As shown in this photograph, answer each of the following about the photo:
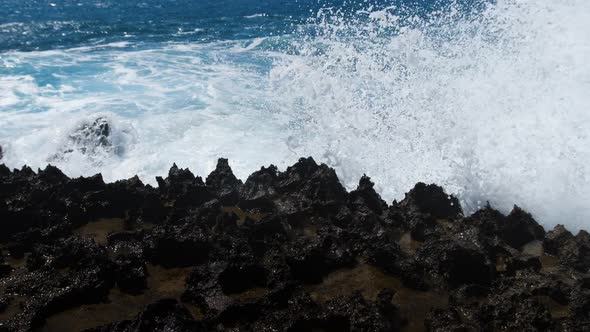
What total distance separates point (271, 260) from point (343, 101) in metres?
9.41

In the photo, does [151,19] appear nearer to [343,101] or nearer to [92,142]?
[343,101]

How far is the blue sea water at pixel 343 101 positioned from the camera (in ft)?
33.1

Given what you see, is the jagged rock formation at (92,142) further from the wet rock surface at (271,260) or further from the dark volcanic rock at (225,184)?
the dark volcanic rock at (225,184)

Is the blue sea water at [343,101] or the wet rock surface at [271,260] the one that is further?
the blue sea water at [343,101]

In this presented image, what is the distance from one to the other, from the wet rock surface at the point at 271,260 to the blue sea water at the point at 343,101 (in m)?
2.42

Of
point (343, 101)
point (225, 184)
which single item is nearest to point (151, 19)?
point (343, 101)

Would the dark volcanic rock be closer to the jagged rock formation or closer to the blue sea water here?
the blue sea water

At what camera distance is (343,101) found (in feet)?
48.6

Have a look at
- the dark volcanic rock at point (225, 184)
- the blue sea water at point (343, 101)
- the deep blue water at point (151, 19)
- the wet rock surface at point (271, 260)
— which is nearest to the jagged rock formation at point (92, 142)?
the blue sea water at point (343, 101)

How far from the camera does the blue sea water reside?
10094 millimetres

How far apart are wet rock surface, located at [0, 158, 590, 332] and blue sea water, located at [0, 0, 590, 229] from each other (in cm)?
242

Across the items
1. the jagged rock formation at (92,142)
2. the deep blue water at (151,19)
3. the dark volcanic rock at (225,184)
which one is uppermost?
the dark volcanic rock at (225,184)

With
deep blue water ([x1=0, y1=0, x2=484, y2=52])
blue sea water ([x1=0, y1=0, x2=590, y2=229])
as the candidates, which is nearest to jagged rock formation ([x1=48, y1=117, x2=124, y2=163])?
blue sea water ([x1=0, y1=0, x2=590, y2=229])

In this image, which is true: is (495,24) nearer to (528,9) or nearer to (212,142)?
(528,9)
